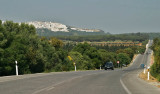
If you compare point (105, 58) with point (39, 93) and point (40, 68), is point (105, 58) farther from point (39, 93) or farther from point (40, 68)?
point (39, 93)

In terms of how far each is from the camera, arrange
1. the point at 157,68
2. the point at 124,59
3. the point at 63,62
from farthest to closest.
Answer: the point at 124,59, the point at 63,62, the point at 157,68

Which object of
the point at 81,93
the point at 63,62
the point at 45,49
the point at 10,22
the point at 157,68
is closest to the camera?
the point at 81,93

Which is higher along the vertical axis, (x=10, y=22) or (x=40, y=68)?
(x=10, y=22)

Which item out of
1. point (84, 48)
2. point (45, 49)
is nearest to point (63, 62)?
point (45, 49)

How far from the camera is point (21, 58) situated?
3672 centimetres

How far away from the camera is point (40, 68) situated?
4653 centimetres

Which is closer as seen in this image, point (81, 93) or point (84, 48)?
point (81, 93)

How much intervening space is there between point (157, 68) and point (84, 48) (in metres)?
69.2

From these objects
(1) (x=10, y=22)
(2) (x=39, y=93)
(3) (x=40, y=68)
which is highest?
(1) (x=10, y=22)

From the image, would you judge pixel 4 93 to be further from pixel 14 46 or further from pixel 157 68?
pixel 157 68

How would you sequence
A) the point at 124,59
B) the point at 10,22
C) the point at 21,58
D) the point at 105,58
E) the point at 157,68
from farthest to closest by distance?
the point at 124,59 < the point at 105,58 < the point at 10,22 < the point at 157,68 < the point at 21,58

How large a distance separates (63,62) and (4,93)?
58.2 m

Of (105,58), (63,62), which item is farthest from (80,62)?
(105,58)

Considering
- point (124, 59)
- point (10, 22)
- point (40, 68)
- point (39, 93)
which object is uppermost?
point (10, 22)
